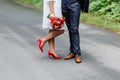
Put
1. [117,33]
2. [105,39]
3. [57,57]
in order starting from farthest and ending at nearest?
[117,33] → [105,39] → [57,57]

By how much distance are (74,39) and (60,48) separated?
1619mm

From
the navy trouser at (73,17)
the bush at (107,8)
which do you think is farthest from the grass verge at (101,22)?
the navy trouser at (73,17)

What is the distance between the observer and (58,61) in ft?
26.0

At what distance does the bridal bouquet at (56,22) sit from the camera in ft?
25.1

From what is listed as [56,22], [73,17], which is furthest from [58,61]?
[73,17]

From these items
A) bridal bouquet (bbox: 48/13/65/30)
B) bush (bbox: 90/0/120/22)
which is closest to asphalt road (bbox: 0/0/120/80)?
bridal bouquet (bbox: 48/13/65/30)

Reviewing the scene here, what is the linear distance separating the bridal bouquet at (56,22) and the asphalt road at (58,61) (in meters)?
0.71

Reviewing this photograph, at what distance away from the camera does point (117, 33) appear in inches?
462

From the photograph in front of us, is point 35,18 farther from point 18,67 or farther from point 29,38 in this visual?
point 18,67

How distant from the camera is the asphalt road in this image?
22.5 feet

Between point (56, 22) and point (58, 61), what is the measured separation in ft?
2.69

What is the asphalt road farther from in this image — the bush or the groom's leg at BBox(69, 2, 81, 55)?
the bush

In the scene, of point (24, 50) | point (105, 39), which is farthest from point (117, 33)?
point (24, 50)

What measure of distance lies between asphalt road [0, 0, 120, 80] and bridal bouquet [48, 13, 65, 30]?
709 millimetres
